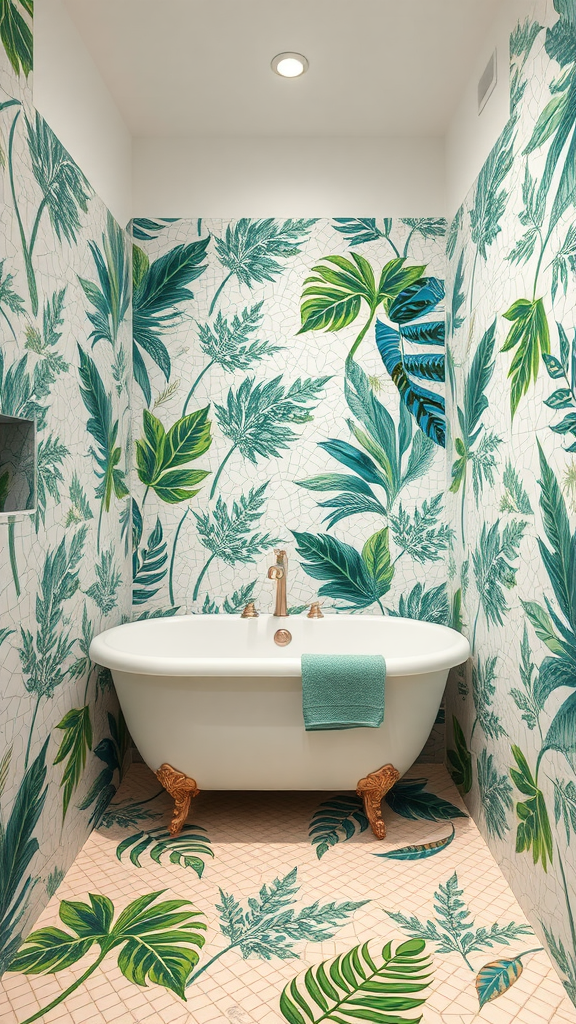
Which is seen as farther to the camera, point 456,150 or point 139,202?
point 139,202

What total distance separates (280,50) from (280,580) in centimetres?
199

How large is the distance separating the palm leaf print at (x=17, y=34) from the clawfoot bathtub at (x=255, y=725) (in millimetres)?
1693

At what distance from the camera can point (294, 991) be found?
1.53 metres

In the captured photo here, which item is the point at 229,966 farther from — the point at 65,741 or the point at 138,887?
the point at 65,741

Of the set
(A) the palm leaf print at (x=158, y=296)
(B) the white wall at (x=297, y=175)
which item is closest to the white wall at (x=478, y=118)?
(B) the white wall at (x=297, y=175)

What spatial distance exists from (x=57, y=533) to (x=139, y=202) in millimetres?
1703

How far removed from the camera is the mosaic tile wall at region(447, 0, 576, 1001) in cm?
156

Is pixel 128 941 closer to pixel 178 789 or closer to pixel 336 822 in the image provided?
pixel 178 789

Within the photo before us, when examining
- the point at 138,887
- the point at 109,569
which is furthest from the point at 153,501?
the point at 138,887

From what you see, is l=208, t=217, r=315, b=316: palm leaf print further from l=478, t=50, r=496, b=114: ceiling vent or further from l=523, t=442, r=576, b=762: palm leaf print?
l=523, t=442, r=576, b=762: palm leaf print

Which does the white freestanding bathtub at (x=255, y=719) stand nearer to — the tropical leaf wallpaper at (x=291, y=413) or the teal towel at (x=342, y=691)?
the teal towel at (x=342, y=691)

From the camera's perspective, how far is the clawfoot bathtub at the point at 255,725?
2.08 m

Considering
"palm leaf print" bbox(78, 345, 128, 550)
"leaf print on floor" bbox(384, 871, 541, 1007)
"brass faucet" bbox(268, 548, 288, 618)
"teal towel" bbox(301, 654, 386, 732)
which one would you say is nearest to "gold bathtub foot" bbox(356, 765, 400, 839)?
"teal towel" bbox(301, 654, 386, 732)

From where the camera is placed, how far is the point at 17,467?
1.76 m
